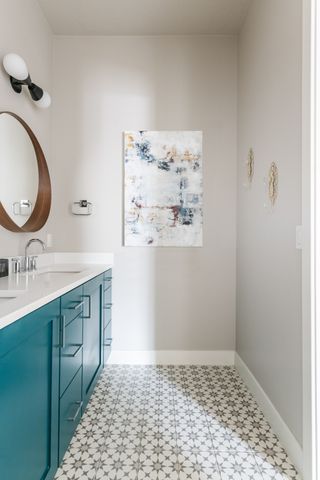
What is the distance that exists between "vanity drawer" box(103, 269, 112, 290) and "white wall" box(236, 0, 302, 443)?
1.12 m

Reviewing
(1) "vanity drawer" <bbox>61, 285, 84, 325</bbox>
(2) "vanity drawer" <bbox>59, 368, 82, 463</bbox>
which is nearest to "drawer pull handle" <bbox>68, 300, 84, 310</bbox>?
(1) "vanity drawer" <bbox>61, 285, 84, 325</bbox>

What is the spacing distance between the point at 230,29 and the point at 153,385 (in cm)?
302

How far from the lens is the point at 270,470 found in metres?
1.52

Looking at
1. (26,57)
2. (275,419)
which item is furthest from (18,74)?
(275,419)

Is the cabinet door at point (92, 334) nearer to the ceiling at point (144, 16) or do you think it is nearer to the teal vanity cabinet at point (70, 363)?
the teal vanity cabinet at point (70, 363)

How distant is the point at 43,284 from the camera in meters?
1.51

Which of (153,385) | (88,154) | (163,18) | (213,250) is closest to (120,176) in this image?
(88,154)

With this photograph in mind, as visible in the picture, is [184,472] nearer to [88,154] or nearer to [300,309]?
[300,309]

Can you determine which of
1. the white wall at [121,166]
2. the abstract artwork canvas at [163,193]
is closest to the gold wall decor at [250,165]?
the white wall at [121,166]

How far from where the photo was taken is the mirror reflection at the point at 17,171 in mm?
1917

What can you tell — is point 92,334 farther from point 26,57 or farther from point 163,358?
point 26,57

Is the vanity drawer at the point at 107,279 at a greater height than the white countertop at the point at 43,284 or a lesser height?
lesser

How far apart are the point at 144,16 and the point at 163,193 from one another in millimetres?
1427

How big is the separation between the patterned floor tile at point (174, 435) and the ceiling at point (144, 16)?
9.61 ft
